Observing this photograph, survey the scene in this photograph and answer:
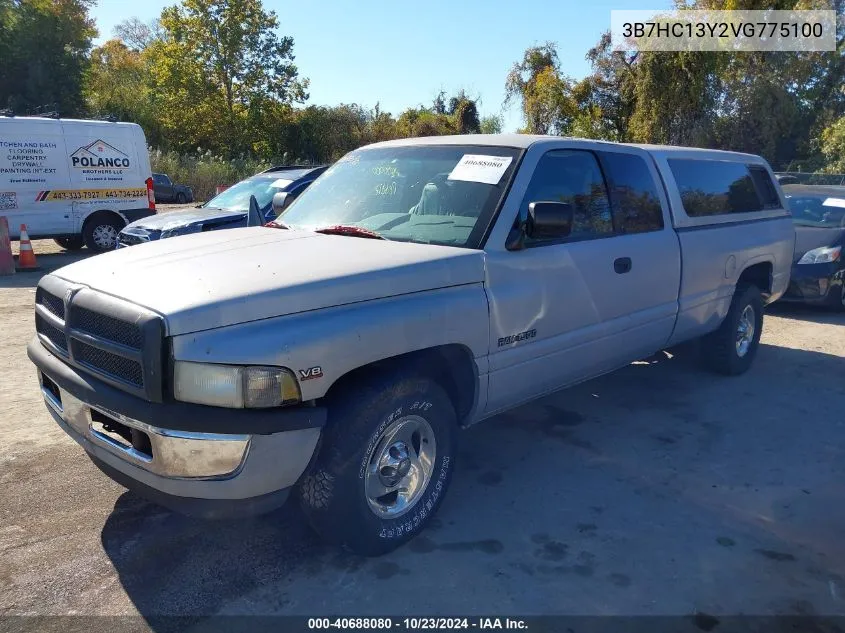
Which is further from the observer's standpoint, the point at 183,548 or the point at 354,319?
the point at 183,548

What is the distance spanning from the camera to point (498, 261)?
358cm

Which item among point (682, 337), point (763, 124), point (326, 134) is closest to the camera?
point (682, 337)

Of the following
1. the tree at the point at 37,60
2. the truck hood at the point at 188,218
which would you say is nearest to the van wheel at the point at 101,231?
the truck hood at the point at 188,218

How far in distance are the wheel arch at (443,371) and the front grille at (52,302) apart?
4.44ft

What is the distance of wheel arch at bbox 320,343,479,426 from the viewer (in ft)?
10.1

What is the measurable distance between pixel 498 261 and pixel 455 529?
1407 millimetres

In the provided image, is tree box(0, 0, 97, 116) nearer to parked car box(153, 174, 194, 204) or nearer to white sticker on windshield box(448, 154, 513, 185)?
parked car box(153, 174, 194, 204)

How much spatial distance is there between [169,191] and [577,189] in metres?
25.7

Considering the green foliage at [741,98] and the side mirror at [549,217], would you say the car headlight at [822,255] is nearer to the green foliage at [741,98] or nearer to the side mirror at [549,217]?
the side mirror at [549,217]

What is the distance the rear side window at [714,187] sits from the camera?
527cm

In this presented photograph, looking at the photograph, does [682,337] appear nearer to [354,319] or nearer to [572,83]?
[354,319]

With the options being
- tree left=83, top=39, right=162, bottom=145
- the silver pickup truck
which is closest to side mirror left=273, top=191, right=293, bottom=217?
the silver pickup truck

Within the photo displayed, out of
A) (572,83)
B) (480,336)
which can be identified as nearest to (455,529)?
(480,336)

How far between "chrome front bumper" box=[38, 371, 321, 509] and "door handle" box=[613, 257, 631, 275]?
2.41m
